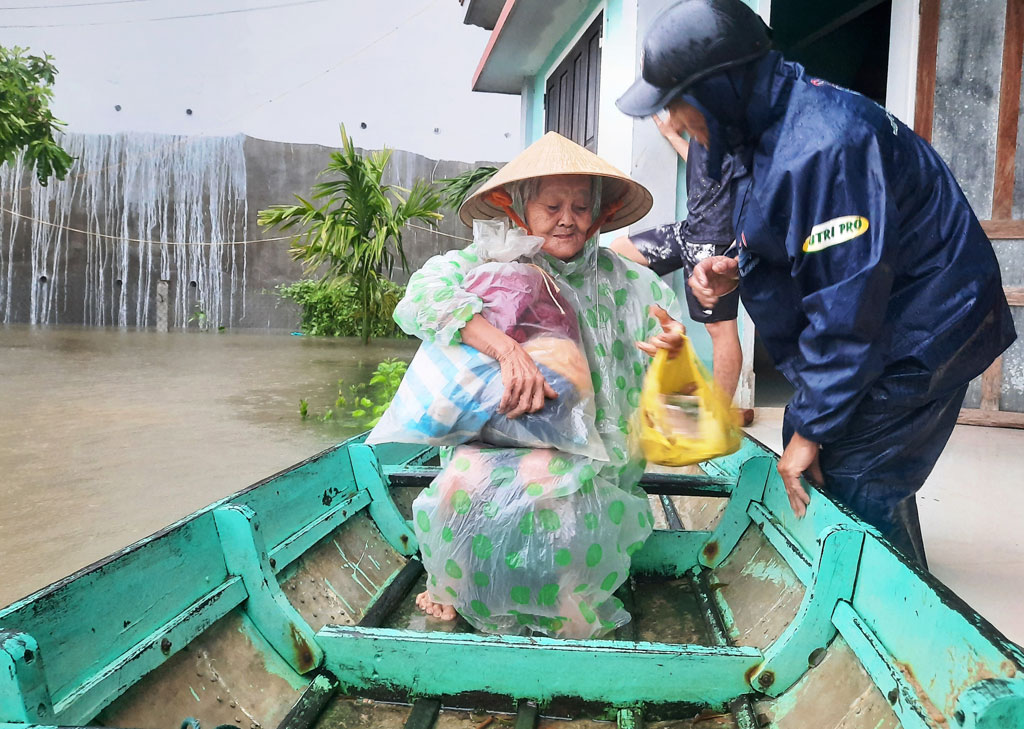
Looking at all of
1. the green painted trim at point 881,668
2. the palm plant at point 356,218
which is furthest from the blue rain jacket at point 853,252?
the palm plant at point 356,218

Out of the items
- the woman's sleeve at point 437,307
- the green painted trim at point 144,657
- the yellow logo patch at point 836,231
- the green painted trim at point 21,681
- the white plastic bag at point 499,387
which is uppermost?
the yellow logo patch at point 836,231

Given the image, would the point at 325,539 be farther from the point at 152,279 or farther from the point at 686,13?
the point at 152,279

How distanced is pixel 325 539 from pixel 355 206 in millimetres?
7387

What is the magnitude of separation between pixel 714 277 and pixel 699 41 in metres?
0.61

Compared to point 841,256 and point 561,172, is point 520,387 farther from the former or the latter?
point 841,256

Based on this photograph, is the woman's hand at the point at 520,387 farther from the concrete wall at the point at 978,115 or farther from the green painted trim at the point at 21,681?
the concrete wall at the point at 978,115

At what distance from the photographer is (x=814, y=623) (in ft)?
4.22

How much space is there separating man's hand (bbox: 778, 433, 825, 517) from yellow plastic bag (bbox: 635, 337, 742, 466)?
0.17 meters

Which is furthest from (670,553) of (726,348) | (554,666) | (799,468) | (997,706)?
(726,348)

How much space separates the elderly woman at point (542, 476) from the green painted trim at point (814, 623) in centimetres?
38

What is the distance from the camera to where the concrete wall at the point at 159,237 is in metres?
13.1

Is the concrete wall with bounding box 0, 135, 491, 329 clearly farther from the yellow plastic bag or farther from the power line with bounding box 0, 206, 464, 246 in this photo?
the yellow plastic bag

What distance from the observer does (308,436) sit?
4.44m

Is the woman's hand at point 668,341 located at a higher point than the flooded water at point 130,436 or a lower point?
higher
